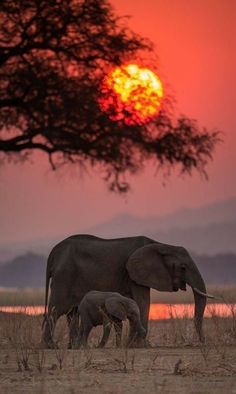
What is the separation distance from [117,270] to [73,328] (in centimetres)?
139

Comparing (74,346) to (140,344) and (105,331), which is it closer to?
(105,331)

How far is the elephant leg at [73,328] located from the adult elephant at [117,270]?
0.8 inches

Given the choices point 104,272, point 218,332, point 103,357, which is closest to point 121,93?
point 104,272

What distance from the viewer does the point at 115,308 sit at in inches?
532

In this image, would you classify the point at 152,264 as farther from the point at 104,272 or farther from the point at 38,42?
the point at 38,42

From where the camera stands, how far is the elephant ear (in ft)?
49.5

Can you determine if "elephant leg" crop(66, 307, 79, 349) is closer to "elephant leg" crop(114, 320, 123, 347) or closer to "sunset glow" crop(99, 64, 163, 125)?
"elephant leg" crop(114, 320, 123, 347)

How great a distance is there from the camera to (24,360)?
10000 mm

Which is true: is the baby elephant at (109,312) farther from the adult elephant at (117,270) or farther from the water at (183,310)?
the adult elephant at (117,270)

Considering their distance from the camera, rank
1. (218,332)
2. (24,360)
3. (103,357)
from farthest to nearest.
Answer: (218,332) → (103,357) → (24,360)

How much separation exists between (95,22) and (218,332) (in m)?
13.4

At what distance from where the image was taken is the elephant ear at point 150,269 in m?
15.1

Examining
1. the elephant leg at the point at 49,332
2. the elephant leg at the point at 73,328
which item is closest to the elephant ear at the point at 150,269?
the elephant leg at the point at 73,328

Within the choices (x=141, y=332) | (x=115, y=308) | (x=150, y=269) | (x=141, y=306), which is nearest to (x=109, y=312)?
(x=115, y=308)
